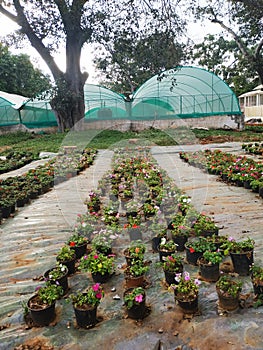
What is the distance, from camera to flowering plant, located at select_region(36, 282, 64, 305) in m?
2.16

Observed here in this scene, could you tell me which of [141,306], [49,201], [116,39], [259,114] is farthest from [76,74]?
[259,114]

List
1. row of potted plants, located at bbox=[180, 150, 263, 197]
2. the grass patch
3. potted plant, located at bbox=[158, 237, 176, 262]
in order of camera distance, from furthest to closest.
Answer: the grass patch < row of potted plants, located at bbox=[180, 150, 263, 197] < potted plant, located at bbox=[158, 237, 176, 262]

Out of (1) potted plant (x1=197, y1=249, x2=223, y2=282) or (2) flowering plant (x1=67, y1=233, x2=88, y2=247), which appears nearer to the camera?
(1) potted plant (x1=197, y1=249, x2=223, y2=282)

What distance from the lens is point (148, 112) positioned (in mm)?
19688

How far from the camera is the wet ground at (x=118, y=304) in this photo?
1.84 meters

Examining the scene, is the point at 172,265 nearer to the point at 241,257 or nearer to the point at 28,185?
the point at 241,257

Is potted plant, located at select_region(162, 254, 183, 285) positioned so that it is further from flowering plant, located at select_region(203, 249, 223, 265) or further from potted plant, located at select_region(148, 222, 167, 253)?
potted plant, located at select_region(148, 222, 167, 253)

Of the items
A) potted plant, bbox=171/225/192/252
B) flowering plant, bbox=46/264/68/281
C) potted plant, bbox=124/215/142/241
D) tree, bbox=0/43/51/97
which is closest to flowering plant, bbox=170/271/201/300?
potted plant, bbox=171/225/192/252

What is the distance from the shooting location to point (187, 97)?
63.7ft

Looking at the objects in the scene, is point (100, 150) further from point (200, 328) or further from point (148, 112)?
point (200, 328)

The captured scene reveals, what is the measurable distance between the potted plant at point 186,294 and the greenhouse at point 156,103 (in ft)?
52.4

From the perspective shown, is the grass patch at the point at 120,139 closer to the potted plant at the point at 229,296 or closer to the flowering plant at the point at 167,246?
the flowering plant at the point at 167,246

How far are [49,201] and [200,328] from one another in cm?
383

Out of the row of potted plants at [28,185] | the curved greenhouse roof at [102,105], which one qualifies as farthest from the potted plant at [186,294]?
the curved greenhouse roof at [102,105]
